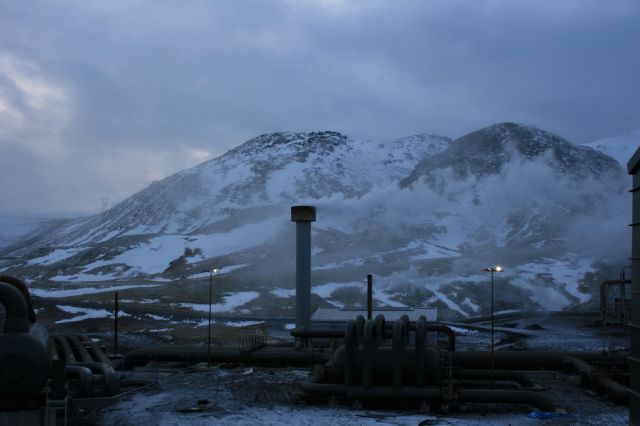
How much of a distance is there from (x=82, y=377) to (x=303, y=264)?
2903 centimetres

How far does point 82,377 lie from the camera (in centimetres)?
2953

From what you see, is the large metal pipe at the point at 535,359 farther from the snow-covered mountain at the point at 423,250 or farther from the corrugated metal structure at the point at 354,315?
the snow-covered mountain at the point at 423,250

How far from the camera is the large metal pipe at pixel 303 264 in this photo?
55250 mm

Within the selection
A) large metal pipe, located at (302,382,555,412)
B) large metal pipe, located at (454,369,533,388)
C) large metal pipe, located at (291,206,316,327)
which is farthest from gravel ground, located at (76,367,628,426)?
large metal pipe, located at (291,206,316,327)

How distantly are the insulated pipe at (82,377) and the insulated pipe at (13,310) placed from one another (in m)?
6.06

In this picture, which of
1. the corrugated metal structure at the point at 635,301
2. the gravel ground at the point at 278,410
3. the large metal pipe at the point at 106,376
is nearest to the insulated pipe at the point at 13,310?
the gravel ground at the point at 278,410

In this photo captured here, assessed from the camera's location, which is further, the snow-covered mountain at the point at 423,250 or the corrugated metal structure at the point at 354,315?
the snow-covered mountain at the point at 423,250

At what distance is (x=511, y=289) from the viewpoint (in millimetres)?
97625

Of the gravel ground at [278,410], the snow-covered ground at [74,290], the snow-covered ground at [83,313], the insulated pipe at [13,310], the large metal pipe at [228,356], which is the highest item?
the insulated pipe at [13,310]

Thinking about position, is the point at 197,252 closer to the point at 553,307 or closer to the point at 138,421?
the point at 553,307

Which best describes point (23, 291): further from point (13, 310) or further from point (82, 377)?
point (82, 377)

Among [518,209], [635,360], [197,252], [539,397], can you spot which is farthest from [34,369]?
[518,209]

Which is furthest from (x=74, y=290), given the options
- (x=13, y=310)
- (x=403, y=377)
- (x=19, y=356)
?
(x=19, y=356)

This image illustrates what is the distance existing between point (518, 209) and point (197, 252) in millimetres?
94443
